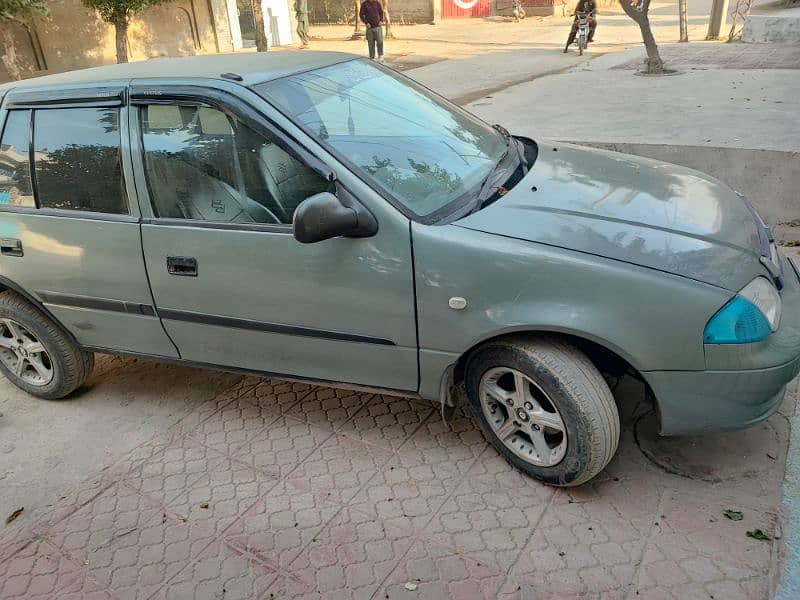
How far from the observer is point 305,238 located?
8.28 feet

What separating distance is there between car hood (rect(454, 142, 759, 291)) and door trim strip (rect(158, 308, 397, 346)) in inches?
26.5

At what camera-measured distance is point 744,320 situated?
2.38m

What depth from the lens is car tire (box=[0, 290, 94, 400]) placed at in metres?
3.58

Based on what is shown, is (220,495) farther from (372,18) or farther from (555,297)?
(372,18)

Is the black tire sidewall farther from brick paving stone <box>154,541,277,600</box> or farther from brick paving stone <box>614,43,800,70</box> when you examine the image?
brick paving stone <box>614,43,800,70</box>

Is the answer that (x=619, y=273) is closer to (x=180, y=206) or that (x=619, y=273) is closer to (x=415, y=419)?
(x=415, y=419)

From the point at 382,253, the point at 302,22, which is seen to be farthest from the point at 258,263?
the point at 302,22

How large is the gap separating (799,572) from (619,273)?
1252 millimetres

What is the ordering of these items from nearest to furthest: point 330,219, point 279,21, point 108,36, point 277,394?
1. point 330,219
2. point 277,394
3. point 108,36
4. point 279,21

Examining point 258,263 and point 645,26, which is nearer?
point 258,263

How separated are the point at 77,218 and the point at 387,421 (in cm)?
188

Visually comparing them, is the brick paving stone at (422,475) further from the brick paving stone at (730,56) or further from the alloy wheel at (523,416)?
the brick paving stone at (730,56)

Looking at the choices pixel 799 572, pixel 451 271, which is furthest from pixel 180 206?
pixel 799 572

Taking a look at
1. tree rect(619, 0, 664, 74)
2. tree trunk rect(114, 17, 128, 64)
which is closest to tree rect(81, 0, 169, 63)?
tree trunk rect(114, 17, 128, 64)
